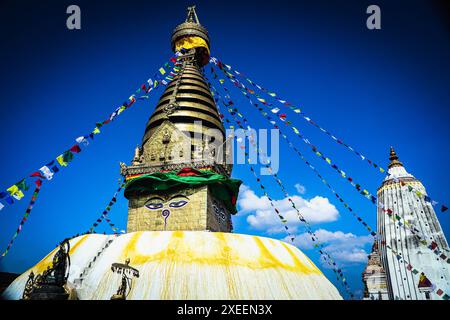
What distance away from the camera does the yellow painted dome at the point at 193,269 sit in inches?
289

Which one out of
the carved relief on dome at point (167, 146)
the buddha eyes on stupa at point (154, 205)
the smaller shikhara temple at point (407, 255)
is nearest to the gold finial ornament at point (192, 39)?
the carved relief on dome at point (167, 146)

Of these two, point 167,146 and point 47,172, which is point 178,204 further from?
point 47,172

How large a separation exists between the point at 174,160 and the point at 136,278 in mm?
6385

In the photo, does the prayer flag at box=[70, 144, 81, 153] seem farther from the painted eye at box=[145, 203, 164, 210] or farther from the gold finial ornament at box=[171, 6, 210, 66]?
the gold finial ornament at box=[171, 6, 210, 66]

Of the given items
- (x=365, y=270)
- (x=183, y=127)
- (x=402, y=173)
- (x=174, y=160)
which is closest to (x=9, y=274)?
(x=174, y=160)

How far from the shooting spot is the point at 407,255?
2802cm

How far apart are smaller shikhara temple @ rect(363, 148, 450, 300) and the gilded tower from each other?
54.8 ft

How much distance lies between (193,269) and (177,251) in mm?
725

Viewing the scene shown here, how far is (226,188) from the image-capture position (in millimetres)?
12969

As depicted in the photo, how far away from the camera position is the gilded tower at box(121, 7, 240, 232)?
1202 cm

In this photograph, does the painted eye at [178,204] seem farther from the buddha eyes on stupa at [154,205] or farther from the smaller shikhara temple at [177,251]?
the buddha eyes on stupa at [154,205]

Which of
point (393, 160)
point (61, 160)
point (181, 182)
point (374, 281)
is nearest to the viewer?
point (61, 160)

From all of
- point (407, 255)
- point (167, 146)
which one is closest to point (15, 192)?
point (167, 146)

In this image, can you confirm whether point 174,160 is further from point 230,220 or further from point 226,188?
point 230,220
